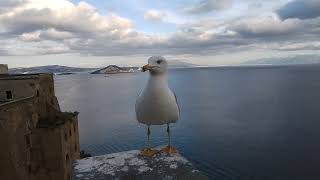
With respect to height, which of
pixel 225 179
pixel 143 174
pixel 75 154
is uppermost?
pixel 143 174

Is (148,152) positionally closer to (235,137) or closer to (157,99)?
(157,99)

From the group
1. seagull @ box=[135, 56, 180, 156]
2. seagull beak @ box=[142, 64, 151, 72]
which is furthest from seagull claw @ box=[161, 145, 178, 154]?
seagull beak @ box=[142, 64, 151, 72]

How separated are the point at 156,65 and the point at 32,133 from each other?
2510cm

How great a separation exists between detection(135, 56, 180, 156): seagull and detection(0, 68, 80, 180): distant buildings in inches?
819

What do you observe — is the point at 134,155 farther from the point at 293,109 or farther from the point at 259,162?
the point at 293,109

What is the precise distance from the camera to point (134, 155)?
26.4 feet

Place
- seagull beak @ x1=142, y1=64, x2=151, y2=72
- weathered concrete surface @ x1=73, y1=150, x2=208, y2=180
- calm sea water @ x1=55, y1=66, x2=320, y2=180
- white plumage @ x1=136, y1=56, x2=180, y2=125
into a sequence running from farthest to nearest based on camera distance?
calm sea water @ x1=55, y1=66, x2=320, y2=180 < white plumage @ x1=136, y1=56, x2=180, y2=125 < seagull beak @ x1=142, y1=64, x2=151, y2=72 < weathered concrete surface @ x1=73, y1=150, x2=208, y2=180

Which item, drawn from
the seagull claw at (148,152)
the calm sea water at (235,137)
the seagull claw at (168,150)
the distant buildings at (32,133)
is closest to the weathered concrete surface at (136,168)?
the seagull claw at (148,152)

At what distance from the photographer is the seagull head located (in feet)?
27.4

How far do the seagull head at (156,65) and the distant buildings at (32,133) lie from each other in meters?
21.3

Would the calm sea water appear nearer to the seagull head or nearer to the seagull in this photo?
the seagull

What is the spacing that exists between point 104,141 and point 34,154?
29.6m

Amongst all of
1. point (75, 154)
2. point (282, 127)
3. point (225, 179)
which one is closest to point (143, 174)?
point (75, 154)

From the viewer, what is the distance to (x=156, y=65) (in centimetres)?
845
